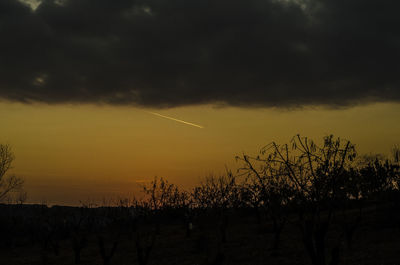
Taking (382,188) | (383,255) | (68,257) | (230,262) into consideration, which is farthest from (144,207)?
(383,255)

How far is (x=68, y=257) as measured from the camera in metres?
47.5

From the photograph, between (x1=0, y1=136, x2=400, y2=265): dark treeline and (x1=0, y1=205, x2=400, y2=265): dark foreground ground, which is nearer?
(x1=0, y1=136, x2=400, y2=265): dark treeline

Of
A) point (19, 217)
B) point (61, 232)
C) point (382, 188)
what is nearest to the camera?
point (382, 188)

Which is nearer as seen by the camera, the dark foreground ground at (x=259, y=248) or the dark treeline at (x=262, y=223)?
the dark treeline at (x=262, y=223)

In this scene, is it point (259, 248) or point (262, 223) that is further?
point (262, 223)

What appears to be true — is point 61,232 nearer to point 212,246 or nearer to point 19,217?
point 19,217

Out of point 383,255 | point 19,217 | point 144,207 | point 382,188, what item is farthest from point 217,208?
point 19,217

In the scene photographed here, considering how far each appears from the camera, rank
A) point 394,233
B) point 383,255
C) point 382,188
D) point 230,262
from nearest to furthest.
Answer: point 383,255, point 230,262, point 394,233, point 382,188

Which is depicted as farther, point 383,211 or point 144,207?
point 144,207

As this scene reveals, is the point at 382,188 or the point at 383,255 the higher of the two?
the point at 382,188

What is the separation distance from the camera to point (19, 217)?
283 ft

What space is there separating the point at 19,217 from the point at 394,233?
7034 centimetres

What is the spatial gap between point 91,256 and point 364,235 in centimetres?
2788

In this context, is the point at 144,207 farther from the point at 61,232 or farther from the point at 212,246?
the point at 212,246
